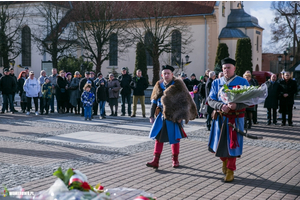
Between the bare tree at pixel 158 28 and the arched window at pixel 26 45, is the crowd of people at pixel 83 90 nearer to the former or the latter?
the bare tree at pixel 158 28

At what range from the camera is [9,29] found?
43.3 meters

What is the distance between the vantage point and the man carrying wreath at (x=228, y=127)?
5906mm

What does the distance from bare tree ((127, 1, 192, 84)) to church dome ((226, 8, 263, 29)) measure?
700cm

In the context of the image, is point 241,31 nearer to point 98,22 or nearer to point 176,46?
point 176,46

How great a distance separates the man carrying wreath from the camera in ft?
19.4

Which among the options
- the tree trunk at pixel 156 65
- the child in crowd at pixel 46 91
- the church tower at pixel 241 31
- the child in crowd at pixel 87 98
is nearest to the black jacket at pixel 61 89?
the child in crowd at pixel 46 91

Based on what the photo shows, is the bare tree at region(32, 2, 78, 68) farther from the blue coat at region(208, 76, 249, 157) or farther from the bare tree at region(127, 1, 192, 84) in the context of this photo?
the blue coat at region(208, 76, 249, 157)

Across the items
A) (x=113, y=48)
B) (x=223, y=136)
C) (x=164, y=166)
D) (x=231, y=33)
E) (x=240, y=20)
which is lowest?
(x=164, y=166)

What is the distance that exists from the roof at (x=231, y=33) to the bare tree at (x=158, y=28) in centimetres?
418

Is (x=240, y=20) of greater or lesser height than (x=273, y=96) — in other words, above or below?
above

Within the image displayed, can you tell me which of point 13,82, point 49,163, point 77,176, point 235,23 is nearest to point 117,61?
point 235,23

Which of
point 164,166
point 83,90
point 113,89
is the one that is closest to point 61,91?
point 83,90

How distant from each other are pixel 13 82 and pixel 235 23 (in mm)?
35074

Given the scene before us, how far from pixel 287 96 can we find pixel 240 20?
114ft
